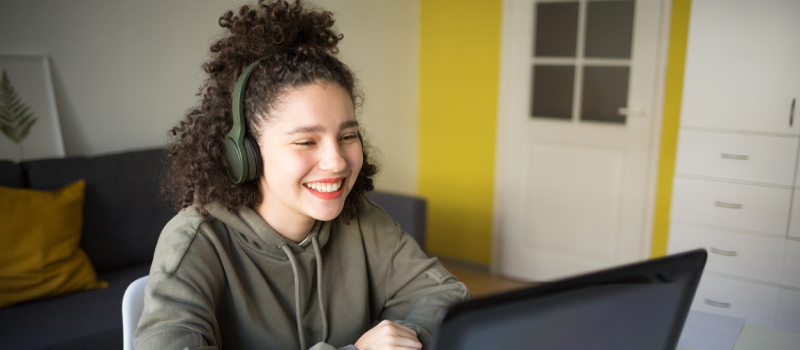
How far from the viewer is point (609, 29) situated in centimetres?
308

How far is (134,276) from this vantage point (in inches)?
88.1

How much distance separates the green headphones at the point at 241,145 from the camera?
41.7 inches

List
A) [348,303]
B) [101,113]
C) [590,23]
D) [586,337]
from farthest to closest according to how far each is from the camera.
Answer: [590,23], [101,113], [348,303], [586,337]

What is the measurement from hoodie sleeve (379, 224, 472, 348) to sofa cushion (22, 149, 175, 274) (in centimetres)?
143

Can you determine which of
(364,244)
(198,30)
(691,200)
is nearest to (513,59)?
(691,200)

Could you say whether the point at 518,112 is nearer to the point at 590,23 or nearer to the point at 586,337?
the point at 590,23

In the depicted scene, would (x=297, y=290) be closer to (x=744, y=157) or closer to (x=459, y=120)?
(x=744, y=157)

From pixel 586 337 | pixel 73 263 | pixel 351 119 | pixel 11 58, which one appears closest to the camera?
pixel 586 337

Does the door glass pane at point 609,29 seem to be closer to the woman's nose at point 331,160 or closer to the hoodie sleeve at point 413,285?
the hoodie sleeve at point 413,285

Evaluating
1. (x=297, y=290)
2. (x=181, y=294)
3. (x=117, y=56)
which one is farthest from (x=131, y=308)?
(x=117, y=56)

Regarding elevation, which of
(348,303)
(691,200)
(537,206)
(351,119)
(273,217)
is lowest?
(537,206)

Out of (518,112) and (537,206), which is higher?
(518,112)

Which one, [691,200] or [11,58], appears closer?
[11,58]

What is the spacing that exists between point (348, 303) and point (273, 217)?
0.79ft
